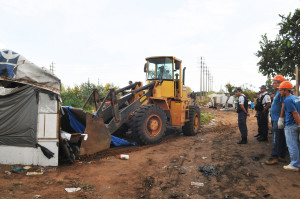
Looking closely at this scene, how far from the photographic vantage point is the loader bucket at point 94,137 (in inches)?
216

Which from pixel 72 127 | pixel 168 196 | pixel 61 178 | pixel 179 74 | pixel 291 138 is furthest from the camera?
pixel 179 74

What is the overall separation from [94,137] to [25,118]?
5.32 feet

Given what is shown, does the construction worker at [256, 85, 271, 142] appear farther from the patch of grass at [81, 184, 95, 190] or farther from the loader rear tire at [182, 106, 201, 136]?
the patch of grass at [81, 184, 95, 190]

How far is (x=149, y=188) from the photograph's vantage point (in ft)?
12.6

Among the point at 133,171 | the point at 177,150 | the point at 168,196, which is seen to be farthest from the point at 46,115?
the point at 177,150

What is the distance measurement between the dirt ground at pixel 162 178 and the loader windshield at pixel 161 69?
10.5 ft

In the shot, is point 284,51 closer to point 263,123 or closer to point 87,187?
point 263,123

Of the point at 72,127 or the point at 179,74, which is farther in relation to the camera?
the point at 179,74

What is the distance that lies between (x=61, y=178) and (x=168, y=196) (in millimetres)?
2025

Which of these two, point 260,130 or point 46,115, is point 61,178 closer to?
point 46,115

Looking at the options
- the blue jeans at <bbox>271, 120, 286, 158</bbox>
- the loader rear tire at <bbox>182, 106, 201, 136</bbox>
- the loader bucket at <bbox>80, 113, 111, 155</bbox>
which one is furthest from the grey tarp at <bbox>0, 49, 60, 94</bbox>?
the loader rear tire at <bbox>182, 106, 201, 136</bbox>

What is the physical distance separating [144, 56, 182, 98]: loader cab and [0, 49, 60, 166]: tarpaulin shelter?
424 centimetres

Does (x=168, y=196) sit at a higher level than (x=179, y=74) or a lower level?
lower

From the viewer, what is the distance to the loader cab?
27.1 feet
